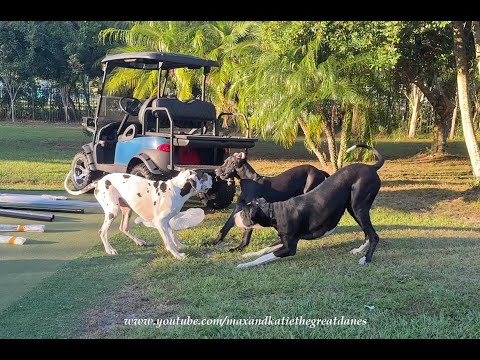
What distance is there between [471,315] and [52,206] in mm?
6508

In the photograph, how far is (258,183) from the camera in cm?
703

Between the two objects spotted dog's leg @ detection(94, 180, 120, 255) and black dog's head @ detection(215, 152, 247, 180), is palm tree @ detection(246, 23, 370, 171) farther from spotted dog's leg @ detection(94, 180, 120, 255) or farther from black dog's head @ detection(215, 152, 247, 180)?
spotted dog's leg @ detection(94, 180, 120, 255)

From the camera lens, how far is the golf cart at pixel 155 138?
8.51m

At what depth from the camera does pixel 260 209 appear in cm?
607

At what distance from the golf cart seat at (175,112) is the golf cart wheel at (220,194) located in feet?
3.71

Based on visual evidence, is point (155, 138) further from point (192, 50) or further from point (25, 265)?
point (192, 50)

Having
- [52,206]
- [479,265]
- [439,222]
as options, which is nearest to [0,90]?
[52,206]

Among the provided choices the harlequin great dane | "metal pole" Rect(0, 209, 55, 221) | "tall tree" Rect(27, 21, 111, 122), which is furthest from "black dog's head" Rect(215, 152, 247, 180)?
"tall tree" Rect(27, 21, 111, 122)

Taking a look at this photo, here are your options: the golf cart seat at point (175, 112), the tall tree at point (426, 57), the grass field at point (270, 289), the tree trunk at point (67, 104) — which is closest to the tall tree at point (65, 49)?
the tree trunk at point (67, 104)

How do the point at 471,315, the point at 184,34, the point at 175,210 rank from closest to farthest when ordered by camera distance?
the point at 471,315 < the point at 175,210 < the point at 184,34

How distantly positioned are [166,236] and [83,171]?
4.92 metres

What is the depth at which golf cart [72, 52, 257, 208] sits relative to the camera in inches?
335

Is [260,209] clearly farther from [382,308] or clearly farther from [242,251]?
[382,308]

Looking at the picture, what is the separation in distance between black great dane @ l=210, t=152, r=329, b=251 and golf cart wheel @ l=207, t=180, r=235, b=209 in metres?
2.15
